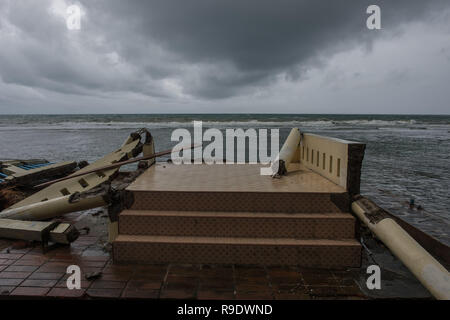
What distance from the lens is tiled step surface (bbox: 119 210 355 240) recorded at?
3.69 metres

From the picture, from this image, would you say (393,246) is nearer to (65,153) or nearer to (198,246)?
(198,246)

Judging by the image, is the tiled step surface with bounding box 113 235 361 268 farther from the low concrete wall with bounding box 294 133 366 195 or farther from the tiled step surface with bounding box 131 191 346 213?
the low concrete wall with bounding box 294 133 366 195

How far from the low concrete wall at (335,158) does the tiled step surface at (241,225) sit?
488mm

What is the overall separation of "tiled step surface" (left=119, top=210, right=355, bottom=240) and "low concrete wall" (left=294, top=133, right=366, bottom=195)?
49cm

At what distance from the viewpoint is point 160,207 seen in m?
4.01

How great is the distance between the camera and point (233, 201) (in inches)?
156

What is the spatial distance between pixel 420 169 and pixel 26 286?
12.8 meters

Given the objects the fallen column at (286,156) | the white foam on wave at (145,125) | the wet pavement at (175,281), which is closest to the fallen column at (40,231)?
the wet pavement at (175,281)

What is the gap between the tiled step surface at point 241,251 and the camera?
3533 mm

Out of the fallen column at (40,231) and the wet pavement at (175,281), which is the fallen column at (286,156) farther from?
the fallen column at (40,231)

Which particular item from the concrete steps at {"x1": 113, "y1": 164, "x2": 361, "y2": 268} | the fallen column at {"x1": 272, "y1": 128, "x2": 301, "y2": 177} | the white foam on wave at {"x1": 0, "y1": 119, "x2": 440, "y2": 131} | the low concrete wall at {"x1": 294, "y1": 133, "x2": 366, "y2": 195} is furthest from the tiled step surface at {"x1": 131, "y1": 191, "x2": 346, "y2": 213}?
the white foam on wave at {"x1": 0, "y1": 119, "x2": 440, "y2": 131}

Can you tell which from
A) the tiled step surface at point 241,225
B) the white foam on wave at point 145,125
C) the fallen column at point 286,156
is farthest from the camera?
the white foam on wave at point 145,125

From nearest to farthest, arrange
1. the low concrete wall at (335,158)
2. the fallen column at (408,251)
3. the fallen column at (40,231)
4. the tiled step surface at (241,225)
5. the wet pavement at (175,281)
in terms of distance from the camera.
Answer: the fallen column at (408,251), the wet pavement at (175,281), the tiled step surface at (241,225), the low concrete wall at (335,158), the fallen column at (40,231)

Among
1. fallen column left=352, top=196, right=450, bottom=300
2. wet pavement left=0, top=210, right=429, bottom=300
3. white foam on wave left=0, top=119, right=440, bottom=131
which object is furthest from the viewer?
white foam on wave left=0, top=119, right=440, bottom=131
